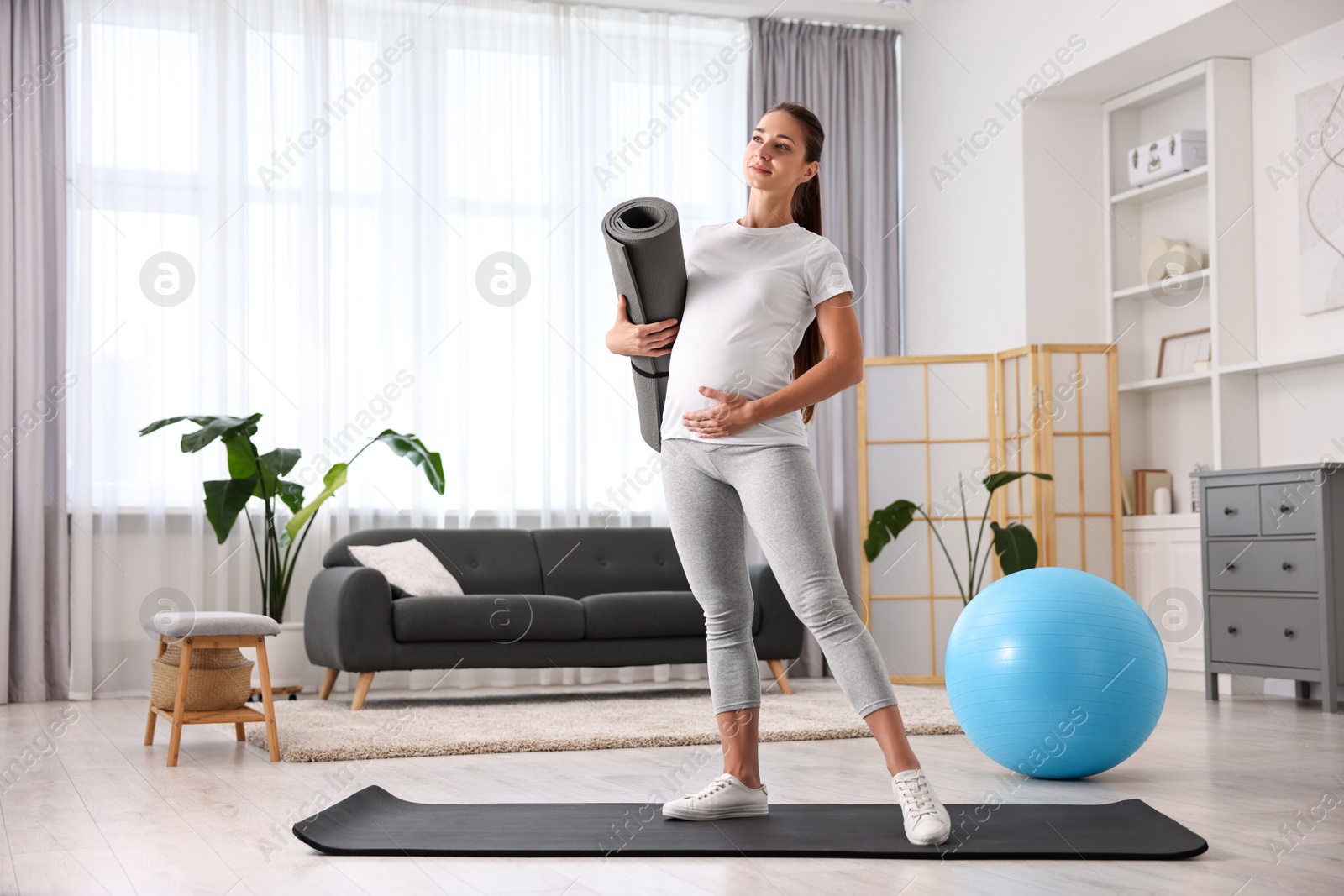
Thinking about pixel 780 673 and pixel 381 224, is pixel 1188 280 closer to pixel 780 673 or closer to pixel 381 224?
pixel 780 673

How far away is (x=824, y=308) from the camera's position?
7.18ft

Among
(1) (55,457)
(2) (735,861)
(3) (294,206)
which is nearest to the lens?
(2) (735,861)

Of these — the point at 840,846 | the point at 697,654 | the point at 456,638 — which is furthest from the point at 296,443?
the point at 840,846

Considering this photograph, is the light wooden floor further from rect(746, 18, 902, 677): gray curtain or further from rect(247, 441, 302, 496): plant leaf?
rect(746, 18, 902, 677): gray curtain

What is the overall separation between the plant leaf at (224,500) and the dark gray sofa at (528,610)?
0.39 m

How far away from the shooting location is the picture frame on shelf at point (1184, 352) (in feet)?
17.5

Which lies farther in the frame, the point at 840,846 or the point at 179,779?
the point at 179,779

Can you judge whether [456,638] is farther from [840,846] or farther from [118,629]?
[840,846]

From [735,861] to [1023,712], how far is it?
38.7 inches

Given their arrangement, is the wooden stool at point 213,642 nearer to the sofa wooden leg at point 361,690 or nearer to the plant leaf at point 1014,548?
the sofa wooden leg at point 361,690

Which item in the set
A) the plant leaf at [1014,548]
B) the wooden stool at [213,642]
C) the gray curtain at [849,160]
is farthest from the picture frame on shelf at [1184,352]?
the wooden stool at [213,642]

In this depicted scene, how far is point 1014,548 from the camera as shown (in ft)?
17.0

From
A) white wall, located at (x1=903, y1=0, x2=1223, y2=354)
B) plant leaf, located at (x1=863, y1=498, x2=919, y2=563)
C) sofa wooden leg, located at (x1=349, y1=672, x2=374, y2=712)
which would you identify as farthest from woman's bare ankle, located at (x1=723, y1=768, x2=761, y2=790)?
white wall, located at (x1=903, y1=0, x2=1223, y2=354)

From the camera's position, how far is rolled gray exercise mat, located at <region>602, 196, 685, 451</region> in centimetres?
213
